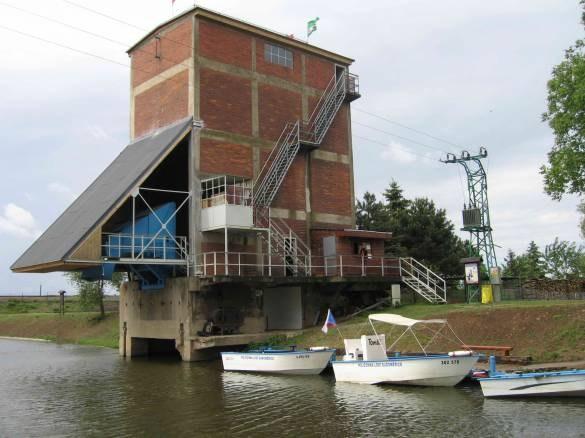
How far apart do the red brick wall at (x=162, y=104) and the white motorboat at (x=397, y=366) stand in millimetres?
18227

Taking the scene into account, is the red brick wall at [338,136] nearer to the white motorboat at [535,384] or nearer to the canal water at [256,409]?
the canal water at [256,409]

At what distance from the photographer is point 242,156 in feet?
119

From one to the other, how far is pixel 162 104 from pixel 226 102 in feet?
13.8

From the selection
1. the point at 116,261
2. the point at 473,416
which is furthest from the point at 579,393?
the point at 116,261

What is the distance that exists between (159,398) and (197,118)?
17.8 meters

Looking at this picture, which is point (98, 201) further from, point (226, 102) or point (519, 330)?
point (519, 330)

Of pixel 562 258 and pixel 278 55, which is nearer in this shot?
pixel 278 55

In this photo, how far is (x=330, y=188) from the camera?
136 feet

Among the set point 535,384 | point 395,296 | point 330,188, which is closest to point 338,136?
point 330,188

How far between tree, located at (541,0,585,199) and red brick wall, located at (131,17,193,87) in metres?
19.9

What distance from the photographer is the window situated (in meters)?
39.2

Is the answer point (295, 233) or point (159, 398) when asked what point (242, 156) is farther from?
point (159, 398)

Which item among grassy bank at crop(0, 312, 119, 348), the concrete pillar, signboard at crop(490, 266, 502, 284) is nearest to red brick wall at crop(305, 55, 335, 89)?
the concrete pillar

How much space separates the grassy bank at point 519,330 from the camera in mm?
22219
